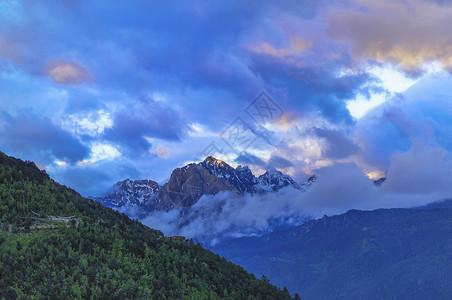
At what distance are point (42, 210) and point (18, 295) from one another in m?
49.2

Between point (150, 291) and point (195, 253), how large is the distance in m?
39.3

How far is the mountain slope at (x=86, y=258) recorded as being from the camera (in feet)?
313

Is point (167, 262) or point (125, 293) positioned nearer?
point (125, 293)

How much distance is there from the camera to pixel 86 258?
347ft

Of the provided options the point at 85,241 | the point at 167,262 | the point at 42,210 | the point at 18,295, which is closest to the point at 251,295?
the point at 167,262

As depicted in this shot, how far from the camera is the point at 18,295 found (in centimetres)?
8744

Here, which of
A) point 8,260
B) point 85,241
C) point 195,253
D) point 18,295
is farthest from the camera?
point 195,253

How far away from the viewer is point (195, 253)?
14175cm

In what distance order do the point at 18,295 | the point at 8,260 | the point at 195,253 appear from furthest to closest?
the point at 195,253
the point at 8,260
the point at 18,295

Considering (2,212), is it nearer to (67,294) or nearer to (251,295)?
(67,294)

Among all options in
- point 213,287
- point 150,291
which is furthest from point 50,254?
point 213,287

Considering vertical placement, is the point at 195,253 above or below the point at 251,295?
above

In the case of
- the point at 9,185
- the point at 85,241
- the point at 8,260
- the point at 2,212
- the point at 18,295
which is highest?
the point at 9,185

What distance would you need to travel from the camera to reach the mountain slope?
95.4 metres
